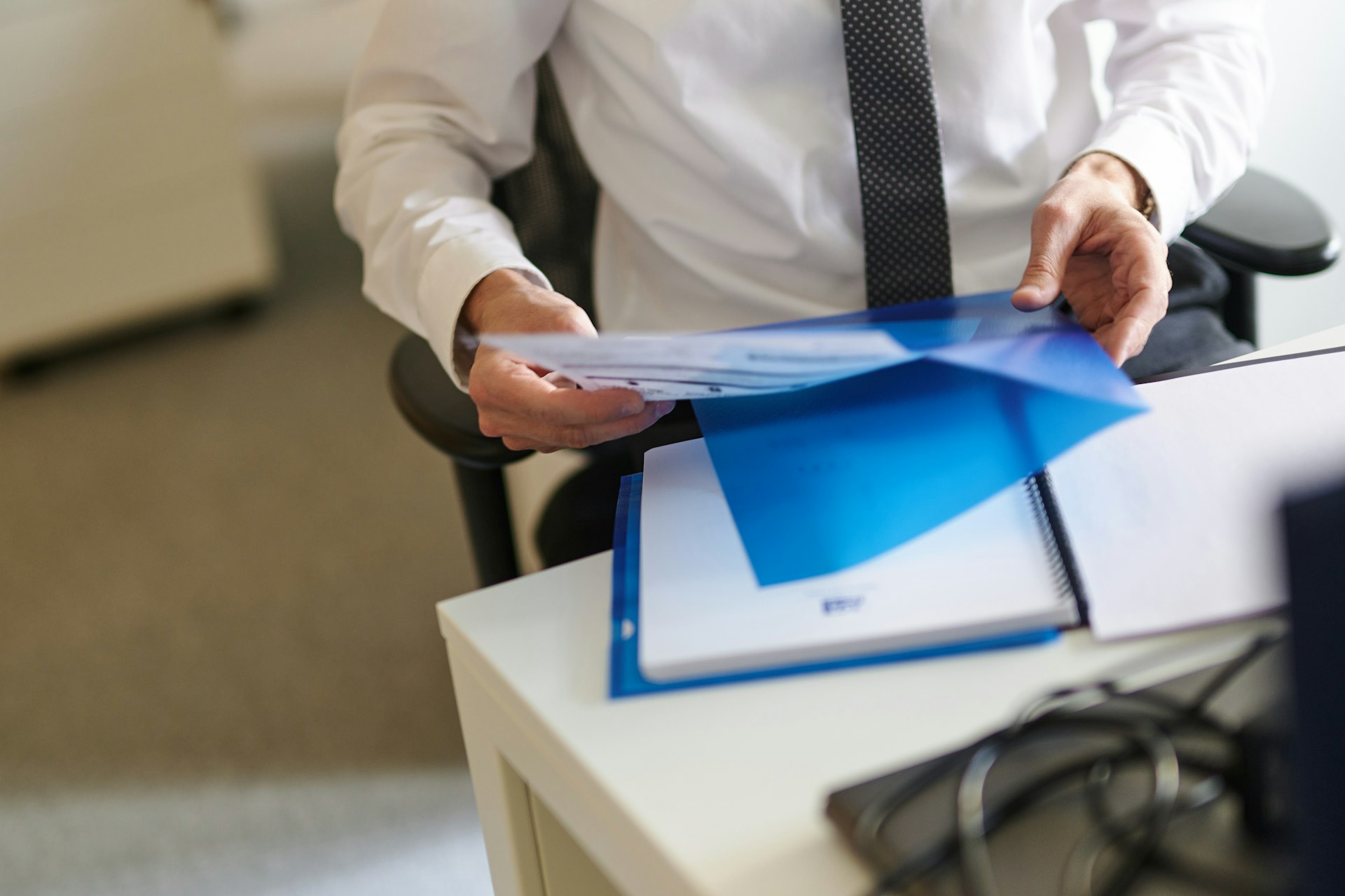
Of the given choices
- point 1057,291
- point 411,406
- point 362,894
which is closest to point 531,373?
point 411,406

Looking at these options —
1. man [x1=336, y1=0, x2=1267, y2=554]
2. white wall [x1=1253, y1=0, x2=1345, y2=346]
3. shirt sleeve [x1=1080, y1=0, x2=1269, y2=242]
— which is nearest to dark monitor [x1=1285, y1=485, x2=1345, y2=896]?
man [x1=336, y1=0, x2=1267, y2=554]

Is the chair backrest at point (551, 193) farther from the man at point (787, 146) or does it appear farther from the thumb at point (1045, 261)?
the thumb at point (1045, 261)

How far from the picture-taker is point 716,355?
0.45 metres

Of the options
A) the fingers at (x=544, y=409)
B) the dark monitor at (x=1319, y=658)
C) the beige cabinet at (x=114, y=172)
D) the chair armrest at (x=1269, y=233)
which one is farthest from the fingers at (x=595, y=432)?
the beige cabinet at (x=114, y=172)

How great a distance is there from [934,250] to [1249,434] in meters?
0.33

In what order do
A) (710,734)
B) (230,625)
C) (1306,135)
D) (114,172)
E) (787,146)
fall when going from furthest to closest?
(114,172) → (230,625) → (1306,135) → (787,146) → (710,734)

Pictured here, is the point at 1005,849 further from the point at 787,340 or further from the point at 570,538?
the point at 570,538

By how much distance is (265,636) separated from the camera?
157 centimetres

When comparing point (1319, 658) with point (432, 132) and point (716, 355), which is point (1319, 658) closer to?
point (716, 355)

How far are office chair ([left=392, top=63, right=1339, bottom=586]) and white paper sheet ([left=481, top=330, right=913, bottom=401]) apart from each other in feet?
0.84

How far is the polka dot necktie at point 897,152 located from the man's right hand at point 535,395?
0.26 metres

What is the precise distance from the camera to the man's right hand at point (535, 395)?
583 millimetres

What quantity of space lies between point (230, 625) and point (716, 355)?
1356 millimetres

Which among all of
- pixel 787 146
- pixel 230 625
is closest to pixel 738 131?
pixel 787 146
